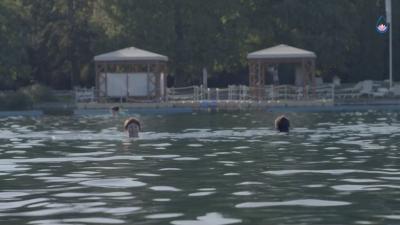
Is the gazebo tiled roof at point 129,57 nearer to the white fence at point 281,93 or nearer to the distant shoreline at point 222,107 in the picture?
the white fence at point 281,93

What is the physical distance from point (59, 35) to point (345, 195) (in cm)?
5372

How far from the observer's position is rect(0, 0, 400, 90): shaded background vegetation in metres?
59.4

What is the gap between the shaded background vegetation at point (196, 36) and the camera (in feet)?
195

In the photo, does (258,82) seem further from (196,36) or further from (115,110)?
(115,110)

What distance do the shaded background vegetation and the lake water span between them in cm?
3056

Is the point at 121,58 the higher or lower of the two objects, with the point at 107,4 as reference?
lower

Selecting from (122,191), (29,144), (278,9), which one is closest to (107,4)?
(278,9)

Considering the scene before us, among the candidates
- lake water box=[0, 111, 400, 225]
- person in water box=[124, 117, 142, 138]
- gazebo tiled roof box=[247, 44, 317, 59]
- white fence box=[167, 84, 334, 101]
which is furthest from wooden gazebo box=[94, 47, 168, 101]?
person in water box=[124, 117, 142, 138]

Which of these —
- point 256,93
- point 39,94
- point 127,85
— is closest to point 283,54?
point 256,93

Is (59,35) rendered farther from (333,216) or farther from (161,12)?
(333,216)

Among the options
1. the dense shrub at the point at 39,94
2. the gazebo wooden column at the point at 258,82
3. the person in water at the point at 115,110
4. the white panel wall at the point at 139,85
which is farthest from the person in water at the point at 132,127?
the dense shrub at the point at 39,94

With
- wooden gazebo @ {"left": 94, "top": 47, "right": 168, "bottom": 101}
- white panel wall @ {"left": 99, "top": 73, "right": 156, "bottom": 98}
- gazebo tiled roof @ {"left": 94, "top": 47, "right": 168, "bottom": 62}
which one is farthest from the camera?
white panel wall @ {"left": 99, "top": 73, "right": 156, "bottom": 98}

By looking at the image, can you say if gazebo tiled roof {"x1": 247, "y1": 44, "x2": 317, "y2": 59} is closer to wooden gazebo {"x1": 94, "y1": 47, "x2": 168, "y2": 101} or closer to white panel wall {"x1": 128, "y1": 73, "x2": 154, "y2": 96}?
wooden gazebo {"x1": 94, "y1": 47, "x2": 168, "y2": 101}

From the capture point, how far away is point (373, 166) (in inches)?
673
